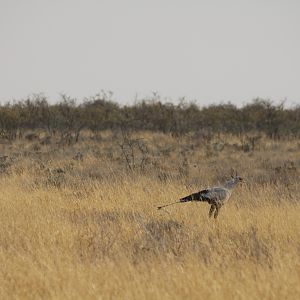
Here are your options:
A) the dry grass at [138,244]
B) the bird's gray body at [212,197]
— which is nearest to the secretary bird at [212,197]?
the bird's gray body at [212,197]

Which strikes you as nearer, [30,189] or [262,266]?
[262,266]

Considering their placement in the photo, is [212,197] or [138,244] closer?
[138,244]

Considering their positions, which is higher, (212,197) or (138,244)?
(212,197)

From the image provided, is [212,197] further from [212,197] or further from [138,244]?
[138,244]

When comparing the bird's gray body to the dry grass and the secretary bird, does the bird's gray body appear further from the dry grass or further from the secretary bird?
the dry grass

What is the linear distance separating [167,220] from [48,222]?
1.60 m

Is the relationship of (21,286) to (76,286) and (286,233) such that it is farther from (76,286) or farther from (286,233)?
(286,233)

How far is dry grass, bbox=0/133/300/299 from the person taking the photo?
425 cm

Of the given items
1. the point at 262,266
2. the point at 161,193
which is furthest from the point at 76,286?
the point at 161,193

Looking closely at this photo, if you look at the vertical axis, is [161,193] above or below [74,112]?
below

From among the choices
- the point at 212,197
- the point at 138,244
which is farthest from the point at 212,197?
the point at 138,244

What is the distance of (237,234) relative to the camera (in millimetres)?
6480

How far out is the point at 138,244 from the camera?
233 inches

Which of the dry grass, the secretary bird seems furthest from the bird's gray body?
the dry grass
